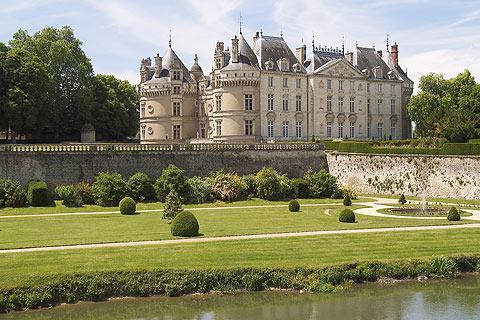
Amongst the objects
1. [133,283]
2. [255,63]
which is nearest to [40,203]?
[133,283]

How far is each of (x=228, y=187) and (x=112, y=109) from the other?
27.9m

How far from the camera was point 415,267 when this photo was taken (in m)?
22.3

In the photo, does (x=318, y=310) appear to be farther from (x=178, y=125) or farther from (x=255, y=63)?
Result: (x=178, y=125)

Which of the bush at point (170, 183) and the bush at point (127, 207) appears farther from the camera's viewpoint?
the bush at point (170, 183)

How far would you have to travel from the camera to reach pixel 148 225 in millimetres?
28781

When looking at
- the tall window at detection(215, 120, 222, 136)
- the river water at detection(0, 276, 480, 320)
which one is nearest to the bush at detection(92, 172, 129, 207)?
the river water at detection(0, 276, 480, 320)

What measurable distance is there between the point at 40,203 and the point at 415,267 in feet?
70.4

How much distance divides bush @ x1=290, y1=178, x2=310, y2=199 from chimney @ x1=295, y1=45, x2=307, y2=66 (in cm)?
1886

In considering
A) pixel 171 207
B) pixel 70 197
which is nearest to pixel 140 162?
pixel 70 197

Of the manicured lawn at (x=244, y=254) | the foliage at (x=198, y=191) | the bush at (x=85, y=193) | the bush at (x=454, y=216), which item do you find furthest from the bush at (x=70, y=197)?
the bush at (x=454, y=216)

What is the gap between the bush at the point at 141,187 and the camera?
38062 mm

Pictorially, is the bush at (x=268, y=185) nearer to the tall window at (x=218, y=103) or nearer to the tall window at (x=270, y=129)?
the tall window at (x=270, y=129)

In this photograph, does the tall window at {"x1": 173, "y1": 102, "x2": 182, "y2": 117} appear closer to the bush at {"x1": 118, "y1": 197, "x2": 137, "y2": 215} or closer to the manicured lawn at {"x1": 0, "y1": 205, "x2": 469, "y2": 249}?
the manicured lawn at {"x1": 0, "y1": 205, "x2": 469, "y2": 249}

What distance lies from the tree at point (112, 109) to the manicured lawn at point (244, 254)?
137ft
